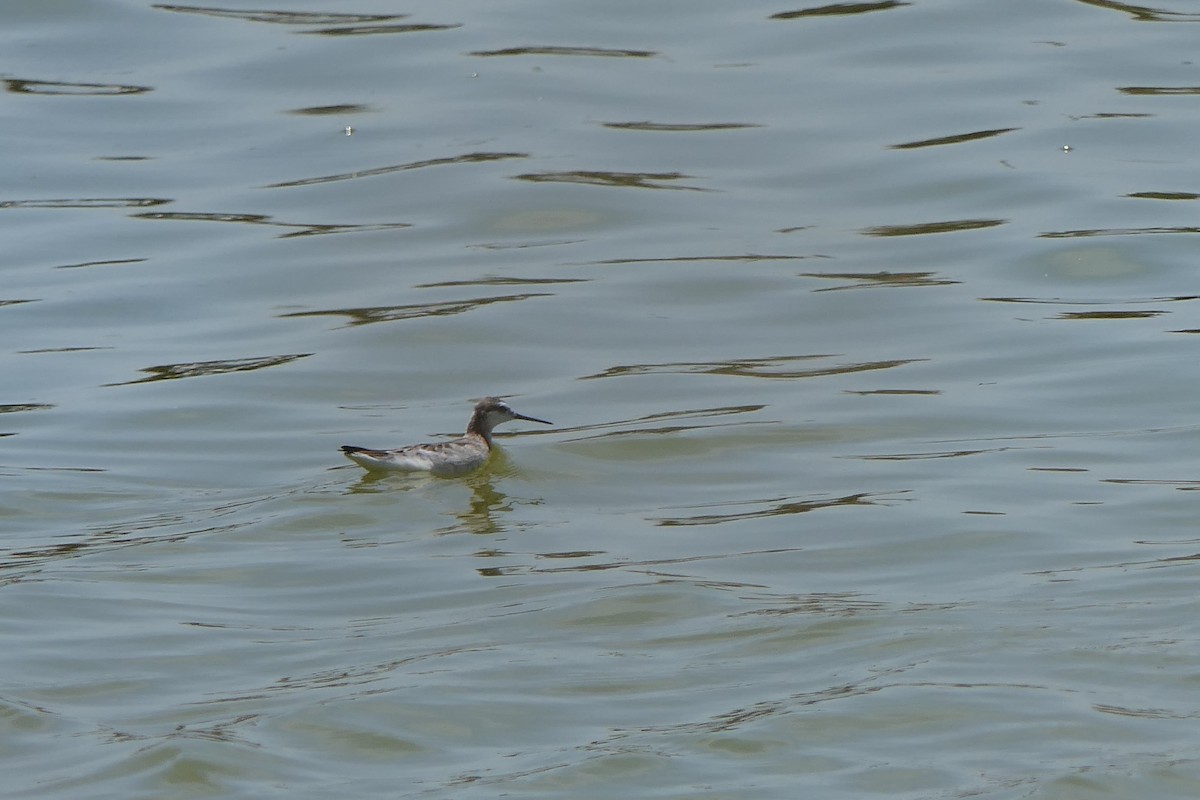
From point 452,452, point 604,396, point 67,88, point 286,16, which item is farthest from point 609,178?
point 67,88

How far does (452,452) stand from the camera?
12750 millimetres

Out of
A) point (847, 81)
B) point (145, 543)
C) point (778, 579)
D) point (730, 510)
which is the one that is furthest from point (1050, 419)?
point (847, 81)

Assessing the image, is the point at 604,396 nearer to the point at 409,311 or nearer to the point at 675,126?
the point at 409,311

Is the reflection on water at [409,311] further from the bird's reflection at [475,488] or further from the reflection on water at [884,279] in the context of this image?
the bird's reflection at [475,488]

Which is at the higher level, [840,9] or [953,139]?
[840,9]

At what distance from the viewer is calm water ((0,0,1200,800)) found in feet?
27.5

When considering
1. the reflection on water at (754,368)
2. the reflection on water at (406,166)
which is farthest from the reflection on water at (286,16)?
the reflection on water at (754,368)

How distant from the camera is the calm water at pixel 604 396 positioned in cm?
838

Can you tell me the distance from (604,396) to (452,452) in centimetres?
144

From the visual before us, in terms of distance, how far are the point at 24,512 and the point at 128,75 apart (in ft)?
36.2

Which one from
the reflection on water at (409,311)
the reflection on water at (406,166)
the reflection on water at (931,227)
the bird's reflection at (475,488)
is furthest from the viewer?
the reflection on water at (406,166)

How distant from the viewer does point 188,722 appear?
27.7ft

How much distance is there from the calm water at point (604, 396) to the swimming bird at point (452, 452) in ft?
0.43

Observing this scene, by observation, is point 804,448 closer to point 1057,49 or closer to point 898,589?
point 898,589
